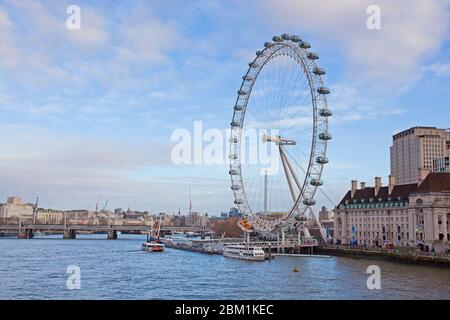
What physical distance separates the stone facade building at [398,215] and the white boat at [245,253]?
596 inches

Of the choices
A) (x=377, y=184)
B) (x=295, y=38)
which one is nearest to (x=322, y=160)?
(x=295, y=38)

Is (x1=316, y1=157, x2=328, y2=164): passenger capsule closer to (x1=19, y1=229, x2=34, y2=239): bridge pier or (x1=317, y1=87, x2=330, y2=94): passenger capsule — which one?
(x1=317, y1=87, x2=330, y2=94): passenger capsule

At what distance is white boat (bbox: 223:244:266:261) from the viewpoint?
50.4 m

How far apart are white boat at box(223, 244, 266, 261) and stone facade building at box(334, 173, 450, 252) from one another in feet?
49.7

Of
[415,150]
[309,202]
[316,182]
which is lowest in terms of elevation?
[309,202]

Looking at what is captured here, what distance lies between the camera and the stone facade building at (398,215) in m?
50.3

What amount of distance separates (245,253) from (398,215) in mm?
17672

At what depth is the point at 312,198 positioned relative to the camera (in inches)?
1865

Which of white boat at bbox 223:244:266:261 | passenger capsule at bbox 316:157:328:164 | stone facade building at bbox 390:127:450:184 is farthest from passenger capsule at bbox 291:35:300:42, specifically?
stone facade building at bbox 390:127:450:184

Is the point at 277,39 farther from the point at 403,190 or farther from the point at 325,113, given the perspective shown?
the point at 403,190

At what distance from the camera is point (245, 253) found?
52594 millimetres

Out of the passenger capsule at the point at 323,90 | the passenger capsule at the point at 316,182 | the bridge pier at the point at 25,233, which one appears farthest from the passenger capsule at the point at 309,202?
the bridge pier at the point at 25,233
